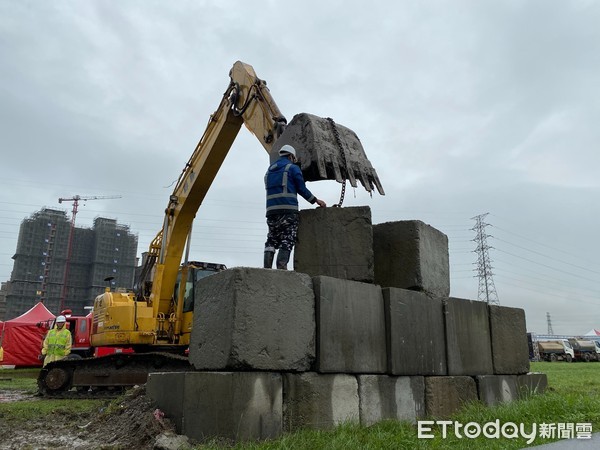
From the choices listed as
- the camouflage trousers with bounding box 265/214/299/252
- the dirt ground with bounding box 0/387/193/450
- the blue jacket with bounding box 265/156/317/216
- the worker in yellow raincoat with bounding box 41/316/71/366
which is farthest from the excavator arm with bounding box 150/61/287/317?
the worker in yellow raincoat with bounding box 41/316/71/366

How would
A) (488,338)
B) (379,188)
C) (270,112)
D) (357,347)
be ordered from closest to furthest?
(357,347)
(379,188)
(488,338)
(270,112)

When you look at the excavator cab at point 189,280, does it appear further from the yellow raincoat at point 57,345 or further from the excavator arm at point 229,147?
the yellow raincoat at point 57,345

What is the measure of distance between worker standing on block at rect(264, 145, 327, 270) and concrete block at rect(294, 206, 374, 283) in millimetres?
123

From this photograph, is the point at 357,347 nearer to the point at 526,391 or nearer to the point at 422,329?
the point at 422,329

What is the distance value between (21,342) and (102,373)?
1411 centimetres

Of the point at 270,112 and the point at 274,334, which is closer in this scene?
the point at 274,334

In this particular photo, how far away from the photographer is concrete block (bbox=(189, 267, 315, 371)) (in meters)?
4.09

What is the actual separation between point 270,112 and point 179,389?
465cm

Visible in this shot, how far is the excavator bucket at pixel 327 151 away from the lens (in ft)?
18.7

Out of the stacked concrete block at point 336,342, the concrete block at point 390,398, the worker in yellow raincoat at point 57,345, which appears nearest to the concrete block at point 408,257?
the stacked concrete block at point 336,342

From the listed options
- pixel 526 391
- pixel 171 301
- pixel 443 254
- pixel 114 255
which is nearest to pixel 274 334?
pixel 443 254

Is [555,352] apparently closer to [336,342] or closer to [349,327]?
[349,327]

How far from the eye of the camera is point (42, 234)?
60.8 m

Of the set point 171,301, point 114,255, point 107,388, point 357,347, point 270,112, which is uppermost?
point 114,255
